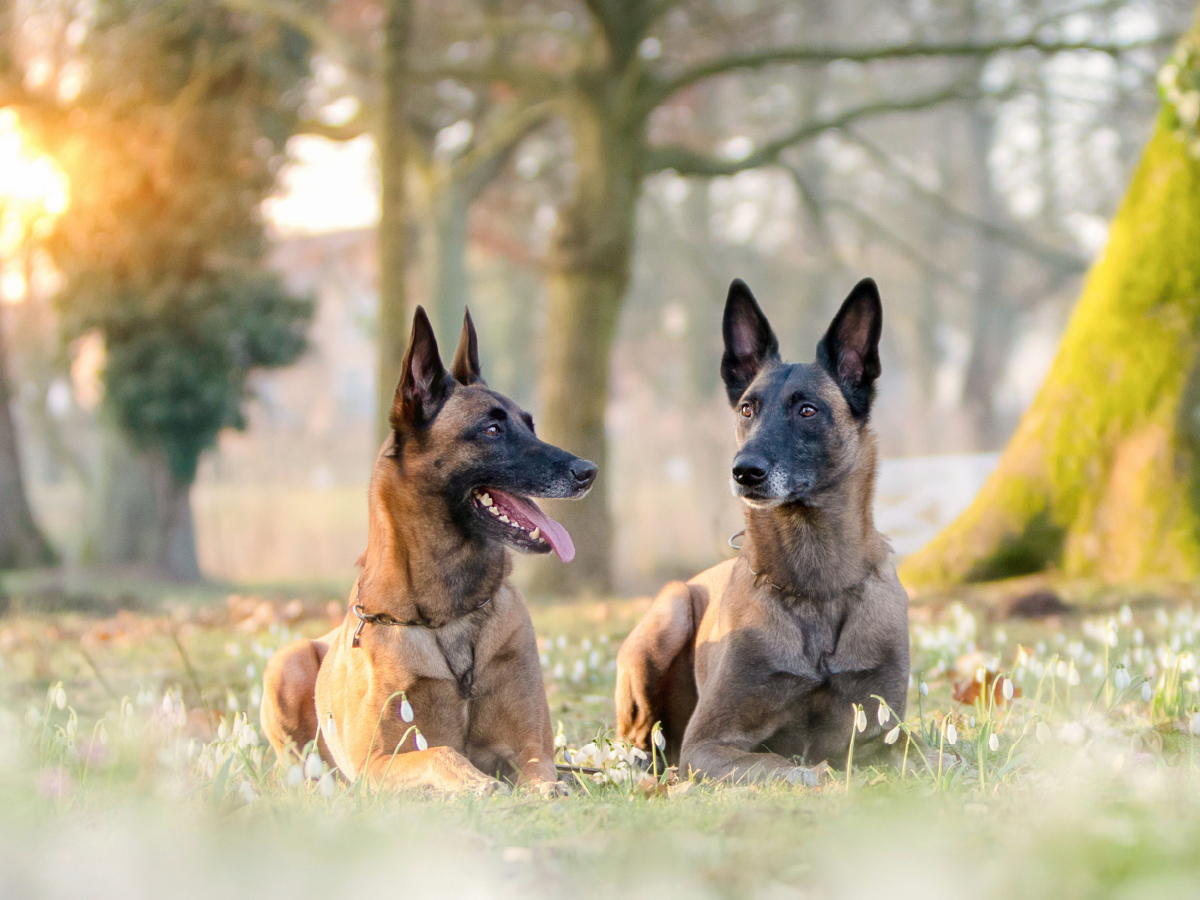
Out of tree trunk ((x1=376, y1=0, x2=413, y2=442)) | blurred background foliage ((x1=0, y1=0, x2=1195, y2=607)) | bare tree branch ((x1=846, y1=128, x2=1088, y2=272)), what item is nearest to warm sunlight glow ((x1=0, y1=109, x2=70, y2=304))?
blurred background foliage ((x1=0, y1=0, x2=1195, y2=607))

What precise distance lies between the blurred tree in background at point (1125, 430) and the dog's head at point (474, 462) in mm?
6055

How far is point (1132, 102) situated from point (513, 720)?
505 inches

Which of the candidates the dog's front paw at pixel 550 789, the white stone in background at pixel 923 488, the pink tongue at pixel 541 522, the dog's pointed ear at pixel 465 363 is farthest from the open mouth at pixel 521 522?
the white stone in background at pixel 923 488

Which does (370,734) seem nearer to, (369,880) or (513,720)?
(513,720)

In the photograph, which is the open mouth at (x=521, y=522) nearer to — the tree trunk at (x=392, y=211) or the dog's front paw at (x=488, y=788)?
the dog's front paw at (x=488, y=788)

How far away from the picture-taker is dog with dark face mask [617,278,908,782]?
425 cm

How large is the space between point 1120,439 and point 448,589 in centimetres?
706

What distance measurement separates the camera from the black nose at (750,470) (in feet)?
13.9

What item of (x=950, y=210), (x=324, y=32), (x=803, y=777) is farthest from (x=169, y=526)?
(x=803, y=777)

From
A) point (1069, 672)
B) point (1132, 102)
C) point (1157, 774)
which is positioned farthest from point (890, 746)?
point (1132, 102)

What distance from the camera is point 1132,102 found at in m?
13.8

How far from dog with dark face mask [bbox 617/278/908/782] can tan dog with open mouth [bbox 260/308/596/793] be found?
0.70 meters

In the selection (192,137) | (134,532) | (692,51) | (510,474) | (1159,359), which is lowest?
(134,532)

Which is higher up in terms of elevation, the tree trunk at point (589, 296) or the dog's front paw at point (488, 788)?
the tree trunk at point (589, 296)
